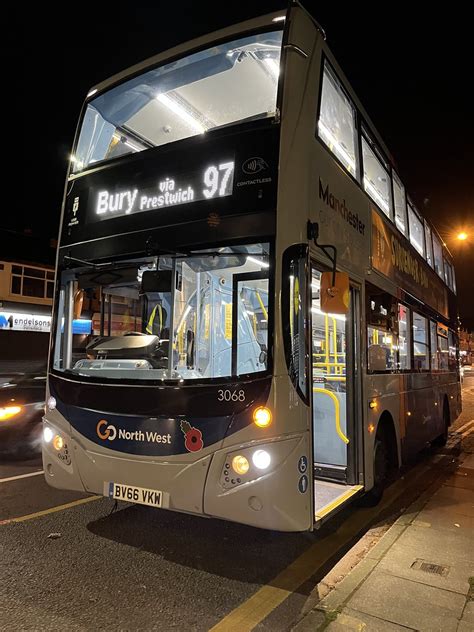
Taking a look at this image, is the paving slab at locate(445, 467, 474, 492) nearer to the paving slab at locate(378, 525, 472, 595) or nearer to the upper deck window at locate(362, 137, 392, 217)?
the paving slab at locate(378, 525, 472, 595)

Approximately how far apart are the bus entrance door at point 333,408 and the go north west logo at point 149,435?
4.14 feet

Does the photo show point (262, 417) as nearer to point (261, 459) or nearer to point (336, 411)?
point (261, 459)

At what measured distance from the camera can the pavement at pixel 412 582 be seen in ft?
10.2

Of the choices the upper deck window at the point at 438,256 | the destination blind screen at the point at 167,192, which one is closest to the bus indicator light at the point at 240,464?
the destination blind screen at the point at 167,192

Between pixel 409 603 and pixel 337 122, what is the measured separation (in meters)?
4.36

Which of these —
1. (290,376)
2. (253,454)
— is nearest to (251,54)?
(290,376)

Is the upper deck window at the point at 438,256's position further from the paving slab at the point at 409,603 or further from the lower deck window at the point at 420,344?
the paving slab at the point at 409,603

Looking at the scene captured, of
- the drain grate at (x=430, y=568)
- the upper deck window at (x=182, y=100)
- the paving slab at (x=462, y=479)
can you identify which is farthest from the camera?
the paving slab at (x=462, y=479)

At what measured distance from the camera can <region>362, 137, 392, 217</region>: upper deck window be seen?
576 cm

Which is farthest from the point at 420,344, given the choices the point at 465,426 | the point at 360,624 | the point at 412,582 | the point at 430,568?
the point at 465,426

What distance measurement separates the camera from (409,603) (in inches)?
131

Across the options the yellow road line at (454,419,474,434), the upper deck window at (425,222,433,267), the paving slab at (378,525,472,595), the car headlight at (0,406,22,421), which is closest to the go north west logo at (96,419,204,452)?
the paving slab at (378,525,472,595)

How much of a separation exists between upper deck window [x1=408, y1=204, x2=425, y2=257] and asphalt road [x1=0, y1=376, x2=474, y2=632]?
448 centimetres

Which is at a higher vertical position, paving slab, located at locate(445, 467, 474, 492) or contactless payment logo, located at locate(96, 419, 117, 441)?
contactless payment logo, located at locate(96, 419, 117, 441)
